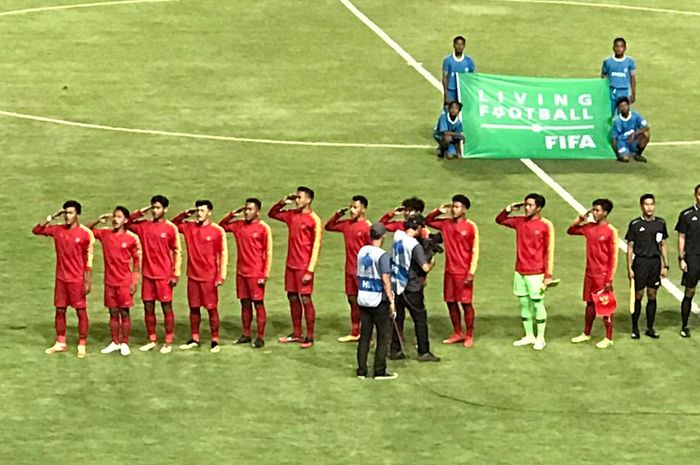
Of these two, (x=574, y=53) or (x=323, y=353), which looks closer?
(x=323, y=353)

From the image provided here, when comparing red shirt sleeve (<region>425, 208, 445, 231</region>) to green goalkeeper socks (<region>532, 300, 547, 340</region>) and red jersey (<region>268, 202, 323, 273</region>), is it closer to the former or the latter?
red jersey (<region>268, 202, 323, 273</region>)

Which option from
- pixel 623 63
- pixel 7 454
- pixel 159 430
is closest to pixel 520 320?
pixel 159 430

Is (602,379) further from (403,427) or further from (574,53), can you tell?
(574,53)

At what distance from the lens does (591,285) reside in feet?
76.7

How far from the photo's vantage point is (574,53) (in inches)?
1614

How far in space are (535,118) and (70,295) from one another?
37.6 ft

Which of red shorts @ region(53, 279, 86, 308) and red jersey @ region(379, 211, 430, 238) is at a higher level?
red jersey @ region(379, 211, 430, 238)

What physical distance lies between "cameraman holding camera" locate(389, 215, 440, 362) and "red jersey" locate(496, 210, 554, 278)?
128cm

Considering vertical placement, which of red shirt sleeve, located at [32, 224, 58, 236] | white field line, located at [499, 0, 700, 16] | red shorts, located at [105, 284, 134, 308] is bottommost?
red shorts, located at [105, 284, 134, 308]

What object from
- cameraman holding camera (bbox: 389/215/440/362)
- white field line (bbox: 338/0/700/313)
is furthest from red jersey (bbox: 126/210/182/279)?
white field line (bbox: 338/0/700/313)

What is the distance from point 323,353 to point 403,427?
9.37 feet

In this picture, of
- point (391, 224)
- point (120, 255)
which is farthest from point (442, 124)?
point (120, 255)

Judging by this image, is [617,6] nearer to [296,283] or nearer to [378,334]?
[296,283]

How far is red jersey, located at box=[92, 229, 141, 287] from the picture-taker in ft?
74.6
